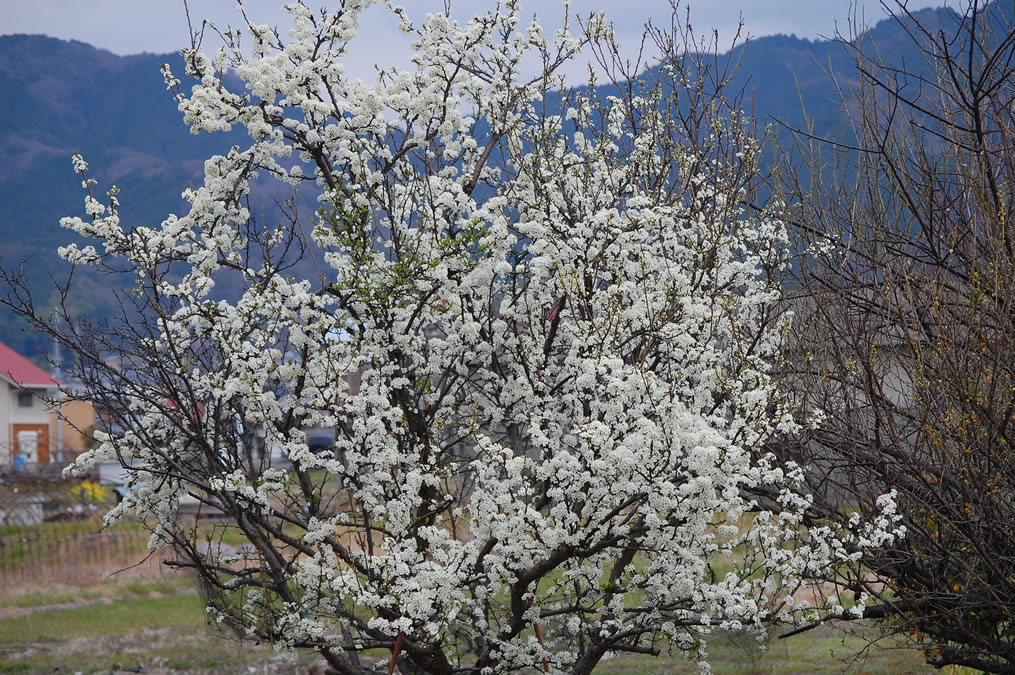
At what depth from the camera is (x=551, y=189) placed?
8633 mm

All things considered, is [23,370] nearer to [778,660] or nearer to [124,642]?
[124,642]

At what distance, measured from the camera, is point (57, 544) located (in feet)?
78.5

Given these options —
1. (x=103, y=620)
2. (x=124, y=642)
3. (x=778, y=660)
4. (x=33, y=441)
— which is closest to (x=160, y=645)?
(x=124, y=642)

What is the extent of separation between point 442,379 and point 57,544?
63.3ft

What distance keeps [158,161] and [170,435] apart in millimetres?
199371

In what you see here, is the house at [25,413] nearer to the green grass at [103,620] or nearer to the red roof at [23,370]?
the red roof at [23,370]

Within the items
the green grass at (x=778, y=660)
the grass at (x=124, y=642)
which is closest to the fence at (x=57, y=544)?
the grass at (x=124, y=642)

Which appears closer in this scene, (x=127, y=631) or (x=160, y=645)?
(x=160, y=645)

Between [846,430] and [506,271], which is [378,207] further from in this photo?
[846,430]

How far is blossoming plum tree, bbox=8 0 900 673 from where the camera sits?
7.07m

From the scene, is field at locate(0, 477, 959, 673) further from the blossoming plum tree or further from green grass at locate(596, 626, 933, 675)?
the blossoming plum tree

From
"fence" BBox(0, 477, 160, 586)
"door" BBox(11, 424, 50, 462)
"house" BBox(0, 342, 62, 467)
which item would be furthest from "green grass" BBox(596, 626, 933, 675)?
"house" BBox(0, 342, 62, 467)

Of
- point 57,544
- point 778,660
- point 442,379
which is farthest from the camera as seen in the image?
point 57,544

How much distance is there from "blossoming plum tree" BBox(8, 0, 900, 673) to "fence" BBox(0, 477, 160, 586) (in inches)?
607
